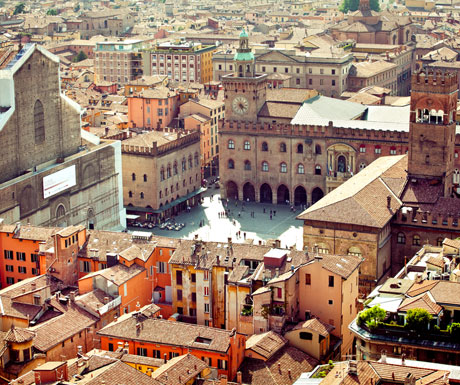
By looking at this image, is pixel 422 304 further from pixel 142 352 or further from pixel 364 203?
A: pixel 364 203

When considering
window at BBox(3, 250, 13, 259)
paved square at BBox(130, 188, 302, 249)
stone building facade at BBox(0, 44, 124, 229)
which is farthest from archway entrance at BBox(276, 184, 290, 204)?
window at BBox(3, 250, 13, 259)

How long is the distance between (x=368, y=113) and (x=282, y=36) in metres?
61.9

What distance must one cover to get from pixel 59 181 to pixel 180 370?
3620 cm

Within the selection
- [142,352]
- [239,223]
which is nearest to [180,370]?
[142,352]

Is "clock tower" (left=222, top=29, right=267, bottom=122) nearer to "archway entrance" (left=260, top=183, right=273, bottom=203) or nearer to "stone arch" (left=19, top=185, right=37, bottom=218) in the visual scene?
"archway entrance" (left=260, top=183, right=273, bottom=203)

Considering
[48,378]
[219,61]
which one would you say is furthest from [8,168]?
[219,61]

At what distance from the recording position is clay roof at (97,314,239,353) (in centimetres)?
5925

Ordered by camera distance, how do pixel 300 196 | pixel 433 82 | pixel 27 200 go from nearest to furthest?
1. pixel 433 82
2. pixel 27 200
3. pixel 300 196

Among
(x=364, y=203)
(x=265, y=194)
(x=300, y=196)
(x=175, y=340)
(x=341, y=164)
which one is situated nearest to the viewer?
(x=175, y=340)

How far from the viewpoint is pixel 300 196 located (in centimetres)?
10900

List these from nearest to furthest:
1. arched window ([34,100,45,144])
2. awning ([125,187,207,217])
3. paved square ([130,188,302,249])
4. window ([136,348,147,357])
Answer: window ([136,348,147,357])
arched window ([34,100,45,144])
paved square ([130,188,302,249])
awning ([125,187,207,217])

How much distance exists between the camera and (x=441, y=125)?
8300cm

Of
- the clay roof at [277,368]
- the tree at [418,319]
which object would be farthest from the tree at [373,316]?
the clay roof at [277,368]

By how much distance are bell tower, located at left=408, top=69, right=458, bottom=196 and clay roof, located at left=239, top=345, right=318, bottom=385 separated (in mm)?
26636
